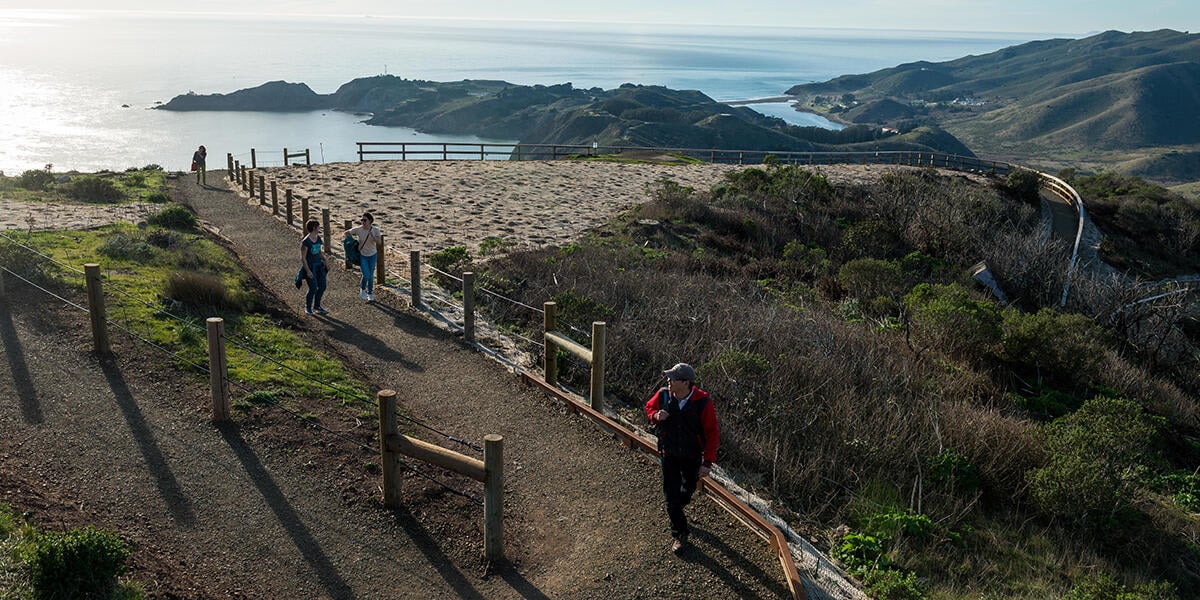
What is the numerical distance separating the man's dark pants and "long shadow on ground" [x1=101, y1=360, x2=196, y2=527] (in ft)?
12.9

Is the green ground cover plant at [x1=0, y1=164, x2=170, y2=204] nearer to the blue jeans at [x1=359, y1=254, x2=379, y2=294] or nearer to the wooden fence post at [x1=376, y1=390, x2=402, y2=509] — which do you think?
the blue jeans at [x1=359, y1=254, x2=379, y2=294]

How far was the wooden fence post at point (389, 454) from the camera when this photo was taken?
635 cm

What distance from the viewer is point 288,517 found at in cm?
650

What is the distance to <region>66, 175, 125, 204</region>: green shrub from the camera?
72.3 feet

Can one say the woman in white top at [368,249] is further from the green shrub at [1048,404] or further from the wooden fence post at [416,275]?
the green shrub at [1048,404]

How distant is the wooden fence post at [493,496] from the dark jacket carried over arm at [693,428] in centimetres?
133

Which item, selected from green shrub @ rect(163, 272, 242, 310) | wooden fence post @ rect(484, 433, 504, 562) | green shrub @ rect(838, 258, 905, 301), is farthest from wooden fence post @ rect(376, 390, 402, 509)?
green shrub @ rect(838, 258, 905, 301)

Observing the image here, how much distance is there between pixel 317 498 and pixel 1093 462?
7.95m

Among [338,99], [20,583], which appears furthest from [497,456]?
[338,99]

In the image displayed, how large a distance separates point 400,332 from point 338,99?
191m

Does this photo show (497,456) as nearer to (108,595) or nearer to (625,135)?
(108,595)

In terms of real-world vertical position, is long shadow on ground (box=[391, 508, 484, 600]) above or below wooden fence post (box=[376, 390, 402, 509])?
below

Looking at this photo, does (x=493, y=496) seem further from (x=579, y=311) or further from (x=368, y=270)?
(x=368, y=270)

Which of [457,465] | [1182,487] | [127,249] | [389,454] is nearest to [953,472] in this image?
[1182,487]
